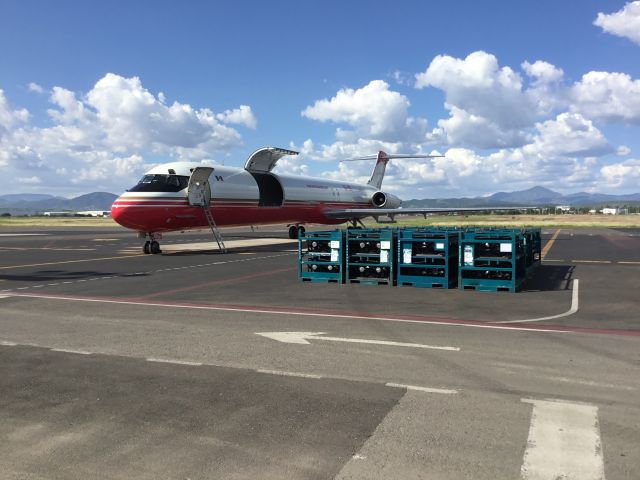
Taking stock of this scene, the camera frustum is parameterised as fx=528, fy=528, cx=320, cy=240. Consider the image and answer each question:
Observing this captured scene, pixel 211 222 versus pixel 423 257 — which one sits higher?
pixel 211 222

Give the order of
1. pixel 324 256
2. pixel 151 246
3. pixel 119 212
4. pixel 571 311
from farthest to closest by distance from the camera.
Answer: pixel 151 246
pixel 119 212
pixel 324 256
pixel 571 311

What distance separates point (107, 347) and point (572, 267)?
17.5 meters

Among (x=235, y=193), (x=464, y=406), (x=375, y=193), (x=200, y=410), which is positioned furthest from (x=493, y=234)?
(x=375, y=193)

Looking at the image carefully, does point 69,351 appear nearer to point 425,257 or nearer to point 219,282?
point 219,282

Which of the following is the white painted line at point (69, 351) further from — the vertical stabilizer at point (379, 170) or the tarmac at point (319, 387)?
the vertical stabilizer at point (379, 170)

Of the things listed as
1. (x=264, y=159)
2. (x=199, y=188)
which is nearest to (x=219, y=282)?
(x=199, y=188)

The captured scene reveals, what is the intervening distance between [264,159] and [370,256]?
1926 cm

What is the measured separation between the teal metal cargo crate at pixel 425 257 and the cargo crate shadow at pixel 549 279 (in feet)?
7.40

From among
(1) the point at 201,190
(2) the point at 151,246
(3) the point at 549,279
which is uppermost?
(1) the point at 201,190

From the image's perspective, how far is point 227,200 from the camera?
29156 mm

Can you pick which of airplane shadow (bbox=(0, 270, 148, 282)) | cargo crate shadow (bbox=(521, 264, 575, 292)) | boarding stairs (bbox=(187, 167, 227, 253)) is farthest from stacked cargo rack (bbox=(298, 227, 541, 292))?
boarding stairs (bbox=(187, 167, 227, 253))

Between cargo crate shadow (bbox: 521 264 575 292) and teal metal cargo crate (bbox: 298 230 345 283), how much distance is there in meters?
5.41

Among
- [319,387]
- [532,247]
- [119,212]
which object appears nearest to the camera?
→ [319,387]

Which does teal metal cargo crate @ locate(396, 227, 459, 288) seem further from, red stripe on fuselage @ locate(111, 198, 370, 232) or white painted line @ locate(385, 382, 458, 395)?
red stripe on fuselage @ locate(111, 198, 370, 232)
